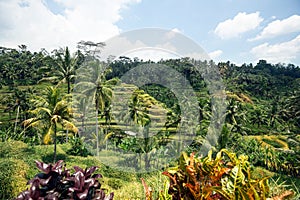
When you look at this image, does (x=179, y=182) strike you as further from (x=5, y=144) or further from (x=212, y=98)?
(x=212, y=98)

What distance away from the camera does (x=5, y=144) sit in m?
20.8

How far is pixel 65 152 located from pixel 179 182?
21.9m

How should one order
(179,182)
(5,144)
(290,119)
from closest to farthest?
(179,182), (5,144), (290,119)

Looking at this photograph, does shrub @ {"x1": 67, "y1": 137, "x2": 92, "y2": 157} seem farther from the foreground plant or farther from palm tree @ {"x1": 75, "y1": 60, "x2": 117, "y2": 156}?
the foreground plant

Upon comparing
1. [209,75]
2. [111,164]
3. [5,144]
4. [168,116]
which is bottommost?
[111,164]

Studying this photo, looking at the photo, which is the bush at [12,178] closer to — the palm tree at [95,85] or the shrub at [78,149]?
the shrub at [78,149]

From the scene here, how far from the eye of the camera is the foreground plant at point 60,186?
47.8 inches

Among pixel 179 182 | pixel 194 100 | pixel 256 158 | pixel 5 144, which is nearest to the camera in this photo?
pixel 179 182

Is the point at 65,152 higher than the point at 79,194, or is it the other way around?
the point at 79,194

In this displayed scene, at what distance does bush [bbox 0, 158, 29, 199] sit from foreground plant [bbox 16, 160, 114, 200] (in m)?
11.6

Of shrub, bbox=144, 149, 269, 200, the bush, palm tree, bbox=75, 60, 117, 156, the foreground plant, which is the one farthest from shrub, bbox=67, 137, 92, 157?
shrub, bbox=144, 149, 269, 200

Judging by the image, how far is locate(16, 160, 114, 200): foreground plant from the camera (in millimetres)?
1215

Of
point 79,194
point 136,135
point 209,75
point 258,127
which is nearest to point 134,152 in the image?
point 136,135

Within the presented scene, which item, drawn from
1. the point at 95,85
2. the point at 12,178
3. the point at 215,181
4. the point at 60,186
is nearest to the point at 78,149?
the point at 95,85
